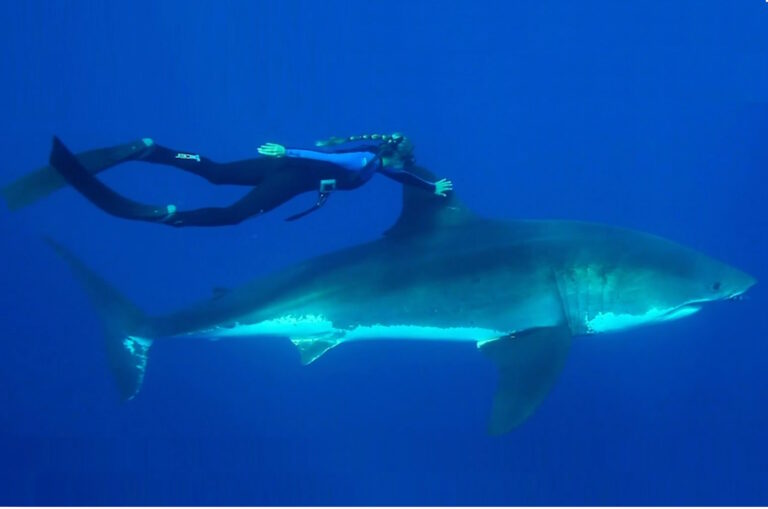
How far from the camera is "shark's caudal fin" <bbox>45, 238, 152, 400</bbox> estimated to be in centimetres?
738

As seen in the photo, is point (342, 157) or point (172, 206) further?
point (342, 157)

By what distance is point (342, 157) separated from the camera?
700 centimetres

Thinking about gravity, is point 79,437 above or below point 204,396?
below

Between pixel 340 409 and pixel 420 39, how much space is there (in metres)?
12.3

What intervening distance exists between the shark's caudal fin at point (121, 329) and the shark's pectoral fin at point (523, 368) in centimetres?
410

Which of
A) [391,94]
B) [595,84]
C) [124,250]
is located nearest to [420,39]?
[391,94]

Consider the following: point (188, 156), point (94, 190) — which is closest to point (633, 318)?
point (188, 156)

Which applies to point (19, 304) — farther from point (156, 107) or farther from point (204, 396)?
point (156, 107)

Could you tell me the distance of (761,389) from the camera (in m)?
11.9

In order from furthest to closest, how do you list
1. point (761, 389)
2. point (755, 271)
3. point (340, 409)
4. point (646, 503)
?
point (755, 271), point (761, 389), point (340, 409), point (646, 503)

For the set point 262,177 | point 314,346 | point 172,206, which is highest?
point 262,177

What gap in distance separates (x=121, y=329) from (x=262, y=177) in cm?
255

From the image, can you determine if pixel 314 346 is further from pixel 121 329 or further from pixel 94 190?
pixel 94 190

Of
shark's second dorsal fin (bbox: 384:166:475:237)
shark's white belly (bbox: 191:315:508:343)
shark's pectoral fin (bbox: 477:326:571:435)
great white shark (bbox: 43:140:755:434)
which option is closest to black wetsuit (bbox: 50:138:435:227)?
shark's second dorsal fin (bbox: 384:166:475:237)
